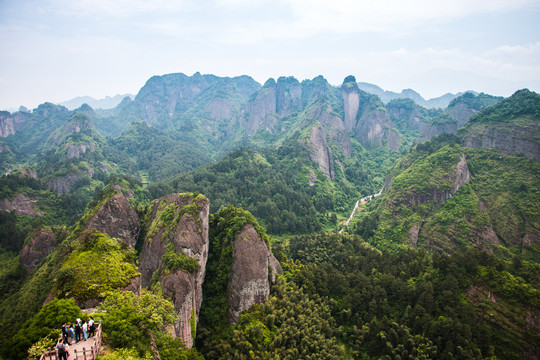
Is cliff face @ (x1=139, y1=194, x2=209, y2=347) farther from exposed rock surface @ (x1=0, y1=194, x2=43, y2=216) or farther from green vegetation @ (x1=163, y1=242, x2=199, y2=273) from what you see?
exposed rock surface @ (x1=0, y1=194, x2=43, y2=216)

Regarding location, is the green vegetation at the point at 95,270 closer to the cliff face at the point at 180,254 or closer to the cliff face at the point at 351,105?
the cliff face at the point at 180,254

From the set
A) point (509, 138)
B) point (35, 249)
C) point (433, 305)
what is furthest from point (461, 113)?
point (35, 249)

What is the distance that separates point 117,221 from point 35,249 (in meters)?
19.3

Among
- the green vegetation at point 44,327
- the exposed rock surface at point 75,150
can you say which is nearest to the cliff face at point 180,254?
the green vegetation at point 44,327

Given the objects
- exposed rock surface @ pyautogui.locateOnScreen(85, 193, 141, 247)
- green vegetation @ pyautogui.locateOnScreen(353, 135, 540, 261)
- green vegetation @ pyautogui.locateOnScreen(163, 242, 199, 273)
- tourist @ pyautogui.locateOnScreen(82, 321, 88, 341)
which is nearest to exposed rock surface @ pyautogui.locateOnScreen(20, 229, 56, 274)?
exposed rock surface @ pyautogui.locateOnScreen(85, 193, 141, 247)

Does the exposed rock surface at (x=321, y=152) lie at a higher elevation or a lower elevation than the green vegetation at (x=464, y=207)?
higher

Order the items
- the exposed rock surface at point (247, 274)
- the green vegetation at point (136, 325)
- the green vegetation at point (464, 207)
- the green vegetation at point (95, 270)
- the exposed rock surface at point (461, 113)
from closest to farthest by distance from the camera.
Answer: the green vegetation at point (136, 325)
the green vegetation at point (95, 270)
the exposed rock surface at point (247, 274)
the green vegetation at point (464, 207)
the exposed rock surface at point (461, 113)

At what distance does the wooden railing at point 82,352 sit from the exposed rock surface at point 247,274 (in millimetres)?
21729

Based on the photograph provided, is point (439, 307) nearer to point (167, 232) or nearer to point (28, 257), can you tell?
point (167, 232)

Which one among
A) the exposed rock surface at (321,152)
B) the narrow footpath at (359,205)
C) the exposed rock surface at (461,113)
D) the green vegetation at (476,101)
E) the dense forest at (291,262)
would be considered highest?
the green vegetation at (476,101)

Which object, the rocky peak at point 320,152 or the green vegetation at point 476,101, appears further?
the green vegetation at point 476,101

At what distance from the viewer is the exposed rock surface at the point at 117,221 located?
40031 mm

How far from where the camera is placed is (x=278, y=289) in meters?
39.6

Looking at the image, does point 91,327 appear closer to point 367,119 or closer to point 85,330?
point 85,330
